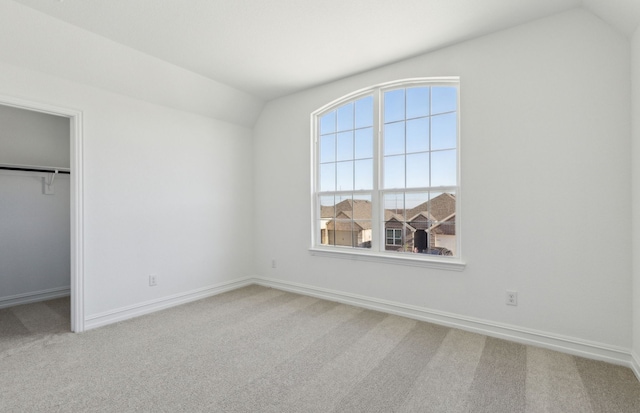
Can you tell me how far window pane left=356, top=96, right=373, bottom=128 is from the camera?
360cm

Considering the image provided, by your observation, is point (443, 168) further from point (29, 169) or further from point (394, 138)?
point (29, 169)

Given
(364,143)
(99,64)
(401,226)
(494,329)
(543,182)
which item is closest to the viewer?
(543,182)

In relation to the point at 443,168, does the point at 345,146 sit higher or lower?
higher

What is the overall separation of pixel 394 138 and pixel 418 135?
27cm

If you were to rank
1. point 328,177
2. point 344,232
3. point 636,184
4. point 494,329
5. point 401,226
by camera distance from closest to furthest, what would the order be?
1. point 636,184
2. point 494,329
3. point 401,226
4. point 344,232
5. point 328,177

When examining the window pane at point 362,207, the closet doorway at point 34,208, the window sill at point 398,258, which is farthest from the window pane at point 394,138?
the closet doorway at point 34,208

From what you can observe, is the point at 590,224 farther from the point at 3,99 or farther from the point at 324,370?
the point at 3,99

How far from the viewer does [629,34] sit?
215cm

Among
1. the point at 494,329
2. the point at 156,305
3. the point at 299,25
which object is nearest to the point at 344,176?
the point at 299,25

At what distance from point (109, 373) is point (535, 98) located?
153 inches

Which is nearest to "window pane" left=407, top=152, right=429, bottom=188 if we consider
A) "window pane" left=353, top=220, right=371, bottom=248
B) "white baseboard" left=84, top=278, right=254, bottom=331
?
"window pane" left=353, top=220, right=371, bottom=248

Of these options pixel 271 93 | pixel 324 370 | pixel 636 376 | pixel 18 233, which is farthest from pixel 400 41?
pixel 18 233

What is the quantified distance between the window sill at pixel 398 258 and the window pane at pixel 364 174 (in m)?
0.79

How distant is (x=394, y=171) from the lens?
3.38 m
